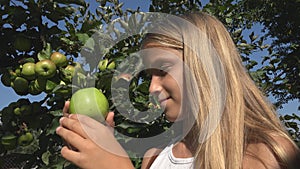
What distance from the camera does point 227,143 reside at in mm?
1197

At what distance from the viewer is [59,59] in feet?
5.17

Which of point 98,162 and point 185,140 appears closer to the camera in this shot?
point 98,162

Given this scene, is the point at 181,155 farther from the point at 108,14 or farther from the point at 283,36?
the point at 283,36

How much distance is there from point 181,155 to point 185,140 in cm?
6

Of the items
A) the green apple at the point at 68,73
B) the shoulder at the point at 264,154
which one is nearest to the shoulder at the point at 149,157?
the green apple at the point at 68,73

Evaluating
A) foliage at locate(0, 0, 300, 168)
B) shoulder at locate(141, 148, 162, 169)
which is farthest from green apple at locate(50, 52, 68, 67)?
shoulder at locate(141, 148, 162, 169)

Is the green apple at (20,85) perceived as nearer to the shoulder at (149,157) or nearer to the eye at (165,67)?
the shoulder at (149,157)

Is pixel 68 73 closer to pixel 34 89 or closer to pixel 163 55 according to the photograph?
pixel 34 89

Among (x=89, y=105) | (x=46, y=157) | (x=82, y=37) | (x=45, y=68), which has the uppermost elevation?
(x=82, y=37)

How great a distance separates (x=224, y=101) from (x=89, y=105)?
0.40 meters

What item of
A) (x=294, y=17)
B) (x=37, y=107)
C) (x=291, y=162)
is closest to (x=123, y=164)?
(x=291, y=162)

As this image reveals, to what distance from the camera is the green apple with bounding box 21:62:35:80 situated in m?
1.57

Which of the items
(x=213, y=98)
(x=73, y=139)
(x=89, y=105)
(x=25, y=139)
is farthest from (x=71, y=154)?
(x=25, y=139)

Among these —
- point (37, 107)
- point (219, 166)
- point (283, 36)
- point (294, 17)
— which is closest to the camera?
point (219, 166)
